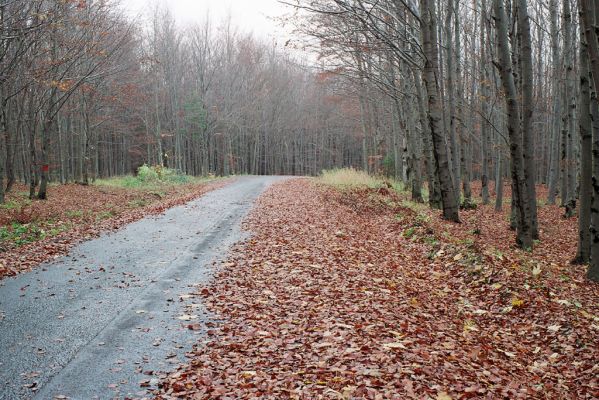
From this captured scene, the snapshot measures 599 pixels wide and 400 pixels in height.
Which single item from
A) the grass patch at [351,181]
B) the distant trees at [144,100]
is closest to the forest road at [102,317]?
the distant trees at [144,100]

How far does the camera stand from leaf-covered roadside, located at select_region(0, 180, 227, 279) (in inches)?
357

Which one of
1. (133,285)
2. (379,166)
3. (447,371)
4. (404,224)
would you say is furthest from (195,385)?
(379,166)

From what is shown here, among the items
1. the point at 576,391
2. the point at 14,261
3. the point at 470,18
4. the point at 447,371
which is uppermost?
the point at 470,18

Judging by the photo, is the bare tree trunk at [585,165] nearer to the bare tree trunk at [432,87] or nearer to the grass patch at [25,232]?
the bare tree trunk at [432,87]

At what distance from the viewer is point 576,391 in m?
4.81

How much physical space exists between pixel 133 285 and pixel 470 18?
24.3 meters

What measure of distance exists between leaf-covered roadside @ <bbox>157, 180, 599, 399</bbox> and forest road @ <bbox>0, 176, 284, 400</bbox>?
399mm

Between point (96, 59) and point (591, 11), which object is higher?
point (96, 59)

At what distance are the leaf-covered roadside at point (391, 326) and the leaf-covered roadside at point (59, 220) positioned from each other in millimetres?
3713

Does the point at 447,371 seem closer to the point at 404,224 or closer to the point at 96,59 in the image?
the point at 404,224

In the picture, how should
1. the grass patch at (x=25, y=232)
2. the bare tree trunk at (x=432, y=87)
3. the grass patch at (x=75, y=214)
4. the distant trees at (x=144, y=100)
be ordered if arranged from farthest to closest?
the distant trees at (x=144, y=100)
the grass patch at (x=75, y=214)
the bare tree trunk at (x=432, y=87)
the grass patch at (x=25, y=232)

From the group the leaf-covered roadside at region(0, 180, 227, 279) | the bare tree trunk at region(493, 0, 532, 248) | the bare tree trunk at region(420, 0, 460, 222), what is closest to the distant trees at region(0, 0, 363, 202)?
the leaf-covered roadside at region(0, 180, 227, 279)

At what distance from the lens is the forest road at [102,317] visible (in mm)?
4408

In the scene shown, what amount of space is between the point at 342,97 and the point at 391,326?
2648 centimetres
